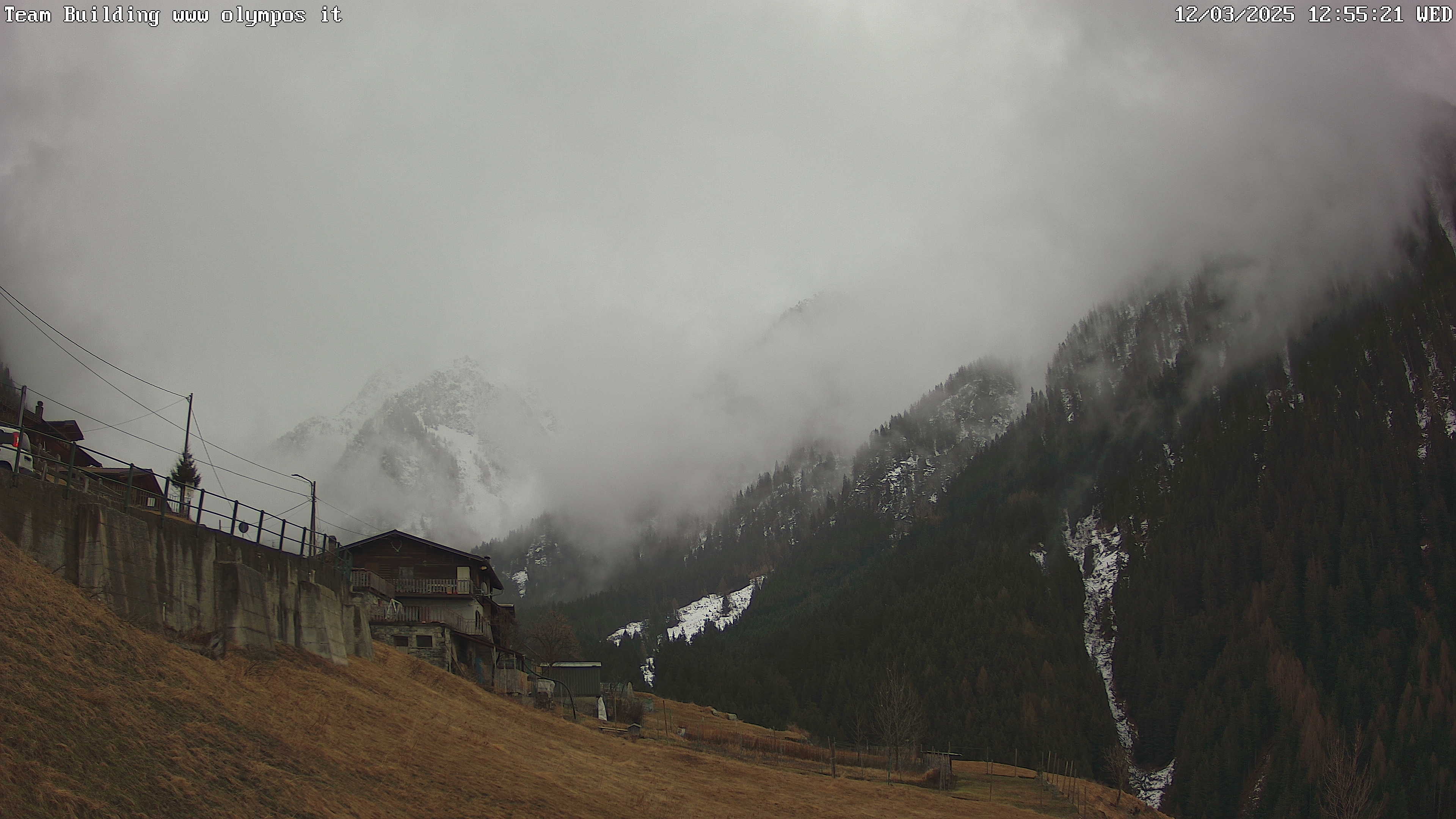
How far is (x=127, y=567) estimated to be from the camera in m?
29.0

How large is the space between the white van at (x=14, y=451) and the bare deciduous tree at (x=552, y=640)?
224 feet

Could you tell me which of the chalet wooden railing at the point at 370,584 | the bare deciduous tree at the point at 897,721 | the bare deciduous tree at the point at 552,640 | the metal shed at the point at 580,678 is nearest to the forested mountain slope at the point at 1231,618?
the bare deciduous tree at the point at 897,721

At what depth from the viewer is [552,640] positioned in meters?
105

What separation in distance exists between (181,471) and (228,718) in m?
58.0

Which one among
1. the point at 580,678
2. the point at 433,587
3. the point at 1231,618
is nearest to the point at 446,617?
the point at 433,587

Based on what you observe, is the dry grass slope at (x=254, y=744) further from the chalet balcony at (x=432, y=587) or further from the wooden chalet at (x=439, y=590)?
the chalet balcony at (x=432, y=587)

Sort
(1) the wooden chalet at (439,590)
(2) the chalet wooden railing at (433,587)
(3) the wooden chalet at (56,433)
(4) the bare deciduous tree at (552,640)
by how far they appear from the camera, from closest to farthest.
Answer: (3) the wooden chalet at (56,433), (1) the wooden chalet at (439,590), (2) the chalet wooden railing at (433,587), (4) the bare deciduous tree at (552,640)

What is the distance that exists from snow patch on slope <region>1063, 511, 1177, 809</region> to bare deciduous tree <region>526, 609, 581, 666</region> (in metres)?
71.5

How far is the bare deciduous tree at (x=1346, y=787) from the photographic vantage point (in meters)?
77.0

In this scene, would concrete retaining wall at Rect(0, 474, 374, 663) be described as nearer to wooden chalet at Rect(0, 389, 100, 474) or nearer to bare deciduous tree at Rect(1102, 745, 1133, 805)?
wooden chalet at Rect(0, 389, 100, 474)

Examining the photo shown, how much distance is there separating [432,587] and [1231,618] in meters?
128

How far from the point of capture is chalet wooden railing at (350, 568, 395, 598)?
63.5 meters

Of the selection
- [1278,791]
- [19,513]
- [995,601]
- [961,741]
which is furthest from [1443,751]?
[19,513]

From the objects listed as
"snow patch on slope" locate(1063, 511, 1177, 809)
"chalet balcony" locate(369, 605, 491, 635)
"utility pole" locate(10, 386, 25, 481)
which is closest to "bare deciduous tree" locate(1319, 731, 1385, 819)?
"snow patch on slope" locate(1063, 511, 1177, 809)
